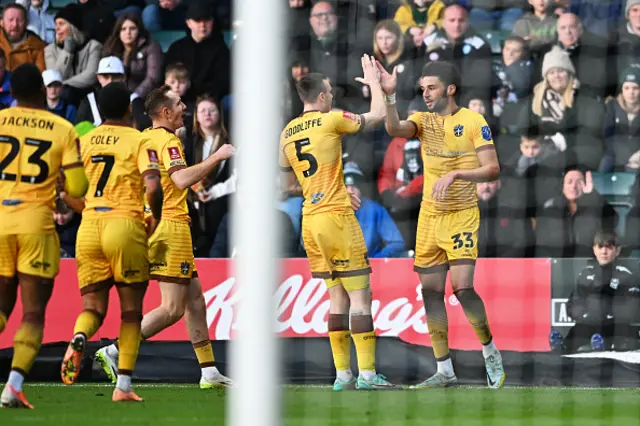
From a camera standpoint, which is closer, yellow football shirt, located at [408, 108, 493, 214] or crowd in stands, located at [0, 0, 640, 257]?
yellow football shirt, located at [408, 108, 493, 214]

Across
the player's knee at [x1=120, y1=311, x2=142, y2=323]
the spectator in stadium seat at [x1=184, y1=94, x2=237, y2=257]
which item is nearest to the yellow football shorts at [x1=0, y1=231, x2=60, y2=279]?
→ the player's knee at [x1=120, y1=311, x2=142, y2=323]

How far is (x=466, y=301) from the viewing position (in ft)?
24.7

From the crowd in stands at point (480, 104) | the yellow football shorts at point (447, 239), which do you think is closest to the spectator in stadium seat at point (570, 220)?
the crowd in stands at point (480, 104)

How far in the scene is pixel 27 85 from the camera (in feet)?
21.3

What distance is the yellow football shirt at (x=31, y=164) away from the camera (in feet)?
21.1

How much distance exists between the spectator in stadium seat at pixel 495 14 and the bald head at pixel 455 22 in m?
0.17

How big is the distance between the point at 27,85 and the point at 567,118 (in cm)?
375

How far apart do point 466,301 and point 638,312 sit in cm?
134

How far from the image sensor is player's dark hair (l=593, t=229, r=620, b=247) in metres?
7.98

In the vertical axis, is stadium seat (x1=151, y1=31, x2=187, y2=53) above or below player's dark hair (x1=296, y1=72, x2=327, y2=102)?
above

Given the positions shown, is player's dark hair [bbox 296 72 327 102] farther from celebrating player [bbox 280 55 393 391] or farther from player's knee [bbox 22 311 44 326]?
player's knee [bbox 22 311 44 326]

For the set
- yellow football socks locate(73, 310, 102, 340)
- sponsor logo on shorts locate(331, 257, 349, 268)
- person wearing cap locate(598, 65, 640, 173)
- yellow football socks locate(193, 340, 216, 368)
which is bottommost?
yellow football socks locate(193, 340, 216, 368)

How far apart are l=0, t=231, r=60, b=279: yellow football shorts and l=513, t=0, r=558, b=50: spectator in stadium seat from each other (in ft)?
12.6

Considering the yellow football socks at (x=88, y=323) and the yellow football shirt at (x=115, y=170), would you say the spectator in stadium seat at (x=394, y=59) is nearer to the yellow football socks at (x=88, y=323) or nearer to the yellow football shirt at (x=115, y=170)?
the yellow football shirt at (x=115, y=170)
